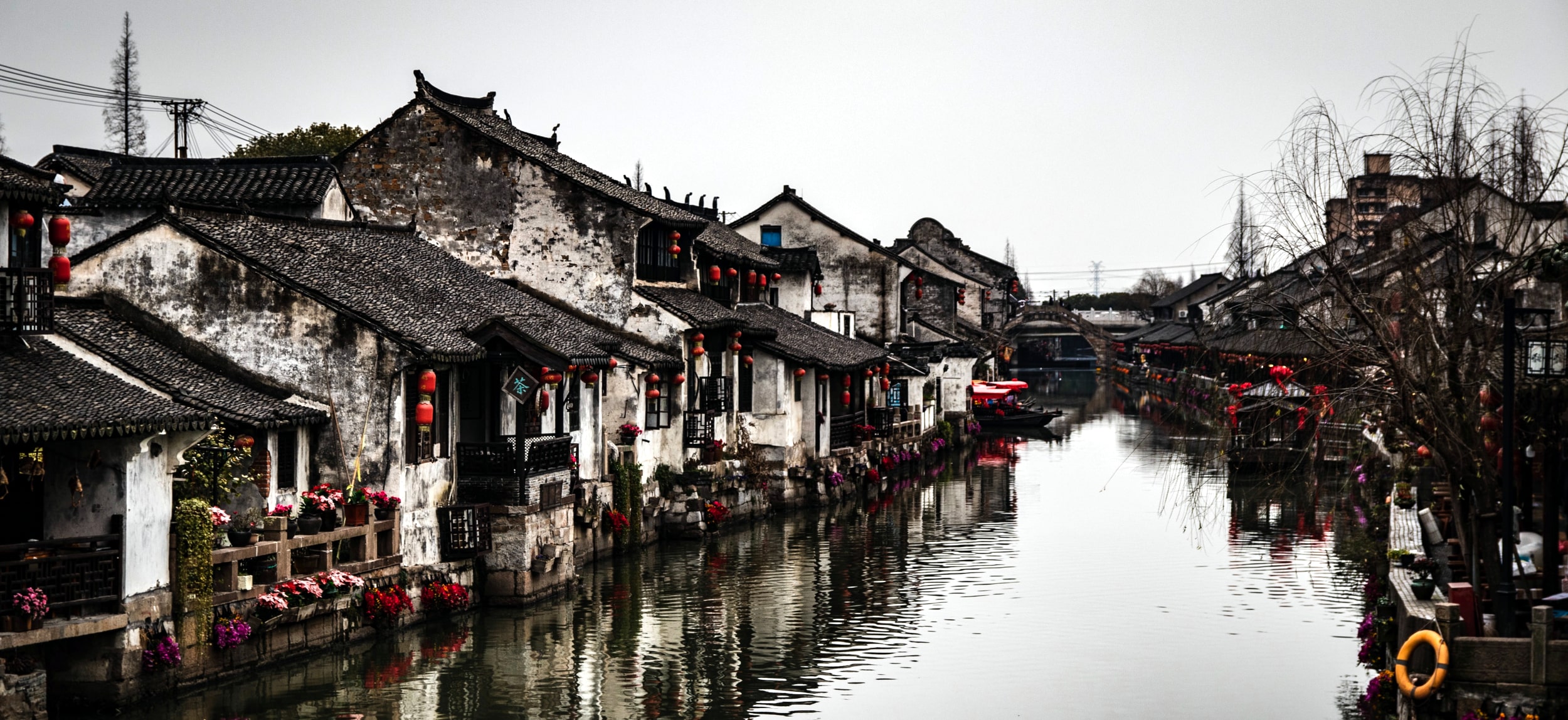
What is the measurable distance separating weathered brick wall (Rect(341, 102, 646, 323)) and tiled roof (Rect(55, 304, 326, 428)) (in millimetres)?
13642

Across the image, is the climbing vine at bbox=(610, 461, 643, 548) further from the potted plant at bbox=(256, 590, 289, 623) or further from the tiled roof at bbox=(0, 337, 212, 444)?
the tiled roof at bbox=(0, 337, 212, 444)

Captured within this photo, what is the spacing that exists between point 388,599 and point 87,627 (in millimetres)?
6269

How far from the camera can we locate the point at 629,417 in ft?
112

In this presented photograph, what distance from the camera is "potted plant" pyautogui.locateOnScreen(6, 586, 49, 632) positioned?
55.3 ft

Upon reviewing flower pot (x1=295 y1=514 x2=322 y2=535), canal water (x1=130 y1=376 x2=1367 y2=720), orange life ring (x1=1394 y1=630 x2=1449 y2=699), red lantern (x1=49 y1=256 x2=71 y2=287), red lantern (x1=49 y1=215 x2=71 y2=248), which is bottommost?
canal water (x1=130 y1=376 x2=1367 y2=720)

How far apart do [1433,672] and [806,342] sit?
31.5 m

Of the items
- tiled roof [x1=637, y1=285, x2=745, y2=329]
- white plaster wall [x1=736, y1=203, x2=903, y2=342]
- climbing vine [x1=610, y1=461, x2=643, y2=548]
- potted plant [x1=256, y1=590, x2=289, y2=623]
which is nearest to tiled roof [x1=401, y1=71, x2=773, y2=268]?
tiled roof [x1=637, y1=285, x2=745, y2=329]

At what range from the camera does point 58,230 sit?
20078 millimetres

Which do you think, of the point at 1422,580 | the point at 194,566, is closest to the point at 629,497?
the point at 194,566

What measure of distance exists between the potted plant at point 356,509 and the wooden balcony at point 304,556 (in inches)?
5.3

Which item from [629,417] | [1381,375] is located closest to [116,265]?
[629,417]

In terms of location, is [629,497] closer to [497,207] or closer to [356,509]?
[497,207]

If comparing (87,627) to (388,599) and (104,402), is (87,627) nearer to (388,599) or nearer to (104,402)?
(104,402)

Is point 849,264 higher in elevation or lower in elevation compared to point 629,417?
higher
